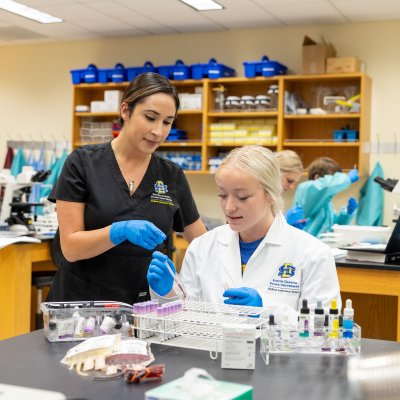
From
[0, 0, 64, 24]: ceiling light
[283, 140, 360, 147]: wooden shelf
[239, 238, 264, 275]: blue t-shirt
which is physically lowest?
[239, 238, 264, 275]: blue t-shirt

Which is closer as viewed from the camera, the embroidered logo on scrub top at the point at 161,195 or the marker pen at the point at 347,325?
the marker pen at the point at 347,325

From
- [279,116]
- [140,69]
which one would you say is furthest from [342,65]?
[140,69]

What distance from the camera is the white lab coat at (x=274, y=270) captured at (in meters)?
2.12

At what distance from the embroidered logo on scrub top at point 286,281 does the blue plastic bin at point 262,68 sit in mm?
4514

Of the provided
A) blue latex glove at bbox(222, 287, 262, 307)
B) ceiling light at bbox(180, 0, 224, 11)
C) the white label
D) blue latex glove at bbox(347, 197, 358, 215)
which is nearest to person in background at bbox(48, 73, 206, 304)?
blue latex glove at bbox(222, 287, 262, 307)

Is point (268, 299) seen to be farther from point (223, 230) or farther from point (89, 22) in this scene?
point (89, 22)

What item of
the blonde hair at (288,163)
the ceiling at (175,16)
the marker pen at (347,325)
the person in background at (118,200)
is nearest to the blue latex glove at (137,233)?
the person in background at (118,200)

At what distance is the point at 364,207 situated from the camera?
A: 20.7 feet

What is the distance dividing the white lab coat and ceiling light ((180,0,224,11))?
3.96 m

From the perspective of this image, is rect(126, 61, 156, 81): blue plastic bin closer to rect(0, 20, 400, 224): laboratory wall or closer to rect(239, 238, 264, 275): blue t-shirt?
rect(0, 20, 400, 224): laboratory wall

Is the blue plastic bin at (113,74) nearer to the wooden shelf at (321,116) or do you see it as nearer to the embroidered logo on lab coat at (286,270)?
the wooden shelf at (321,116)

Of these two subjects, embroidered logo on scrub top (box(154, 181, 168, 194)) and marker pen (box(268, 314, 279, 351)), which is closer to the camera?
marker pen (box(268, 314, 279, 351))

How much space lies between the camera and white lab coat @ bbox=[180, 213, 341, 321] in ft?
6.95

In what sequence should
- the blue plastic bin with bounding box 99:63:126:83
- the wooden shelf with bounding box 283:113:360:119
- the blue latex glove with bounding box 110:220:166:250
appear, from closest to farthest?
the blue latex glove with bounding box 110:220:166:250
the wooden shelf with bounding box 283:113:360:119
the blue plastic bin with bounding box 99:63:126:83
